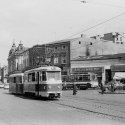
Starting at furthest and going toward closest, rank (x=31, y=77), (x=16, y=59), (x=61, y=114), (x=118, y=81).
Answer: (x=16, y=59), (x=118, y=81), (x=31, y=77), (x=61, y=114)

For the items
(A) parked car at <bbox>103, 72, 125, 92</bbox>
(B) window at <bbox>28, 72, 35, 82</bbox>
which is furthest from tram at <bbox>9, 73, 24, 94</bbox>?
(A) parked car at <bbox>103, 72, 125, 92</bbox>

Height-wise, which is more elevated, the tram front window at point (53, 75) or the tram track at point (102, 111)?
the tram front window at point (53, 75)

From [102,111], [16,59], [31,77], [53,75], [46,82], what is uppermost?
[16,59]

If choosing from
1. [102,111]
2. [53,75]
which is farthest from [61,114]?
[53,75]

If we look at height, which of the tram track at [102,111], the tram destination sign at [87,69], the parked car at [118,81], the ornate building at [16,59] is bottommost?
the tram track at [102,111]

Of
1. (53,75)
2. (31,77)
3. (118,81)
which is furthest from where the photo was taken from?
(118,81)

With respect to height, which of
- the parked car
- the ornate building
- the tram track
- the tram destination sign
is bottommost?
the tram track

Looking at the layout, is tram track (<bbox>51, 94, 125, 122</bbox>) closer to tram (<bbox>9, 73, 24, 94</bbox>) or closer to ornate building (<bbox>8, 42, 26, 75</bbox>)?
tram (<bbox>9, 73, 24, 94</bbox>)

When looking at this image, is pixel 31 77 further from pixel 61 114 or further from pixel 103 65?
pixel 103 65

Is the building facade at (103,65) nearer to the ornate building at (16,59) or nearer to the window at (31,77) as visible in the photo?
the window at (31,77)

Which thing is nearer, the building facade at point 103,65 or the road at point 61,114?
the road at point 61,114

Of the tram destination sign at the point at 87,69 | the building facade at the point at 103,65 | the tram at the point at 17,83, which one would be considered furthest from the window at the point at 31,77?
the tram destination sign at the point at 87,69

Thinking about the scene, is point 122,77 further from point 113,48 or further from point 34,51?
point 34,51

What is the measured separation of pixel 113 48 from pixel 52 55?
1545 cm
